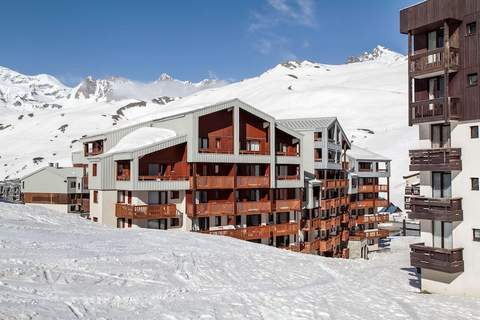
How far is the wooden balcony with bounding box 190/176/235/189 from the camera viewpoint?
135ft

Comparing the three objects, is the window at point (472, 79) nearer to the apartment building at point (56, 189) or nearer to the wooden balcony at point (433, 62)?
the wooden balcony at point (433, 62)

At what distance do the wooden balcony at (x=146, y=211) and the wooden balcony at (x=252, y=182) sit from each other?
255 inches

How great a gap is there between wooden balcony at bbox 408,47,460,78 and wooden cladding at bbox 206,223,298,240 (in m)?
20.4

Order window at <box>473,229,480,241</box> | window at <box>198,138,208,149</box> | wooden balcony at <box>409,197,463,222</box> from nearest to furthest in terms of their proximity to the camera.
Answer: window at <box>473,229,480,241</box> → wooden balcony at <box>409,197,463,222</box> → window at <box>198,138,208,149</box>

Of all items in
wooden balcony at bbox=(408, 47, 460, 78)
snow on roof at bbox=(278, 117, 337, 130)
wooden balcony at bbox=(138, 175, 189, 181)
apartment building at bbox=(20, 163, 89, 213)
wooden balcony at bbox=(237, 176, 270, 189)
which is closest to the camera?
wooden balcony at bbox=(408, 47, 460, 78)

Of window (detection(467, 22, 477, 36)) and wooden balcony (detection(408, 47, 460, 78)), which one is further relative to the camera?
wooden balcony (detection(408, 47, 460, 78))

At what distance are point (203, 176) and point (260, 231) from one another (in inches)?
300

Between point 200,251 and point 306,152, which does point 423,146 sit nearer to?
point 200,251

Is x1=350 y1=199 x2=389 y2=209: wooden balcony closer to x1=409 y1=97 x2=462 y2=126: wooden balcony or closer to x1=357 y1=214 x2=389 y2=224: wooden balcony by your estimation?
x1=357 y1=214 x2=389 y2=224: wooden balcony

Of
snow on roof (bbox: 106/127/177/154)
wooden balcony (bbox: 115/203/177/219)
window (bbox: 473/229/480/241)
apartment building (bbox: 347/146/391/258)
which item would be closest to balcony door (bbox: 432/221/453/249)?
window (bbox: 473/229/480/241)

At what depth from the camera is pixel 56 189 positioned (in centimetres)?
7331

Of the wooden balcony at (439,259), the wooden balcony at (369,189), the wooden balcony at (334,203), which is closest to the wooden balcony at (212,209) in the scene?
the wooden balcony at (334,203)

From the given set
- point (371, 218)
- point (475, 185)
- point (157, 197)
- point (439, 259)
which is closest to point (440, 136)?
point (475, 185)

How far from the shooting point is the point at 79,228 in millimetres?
32688
